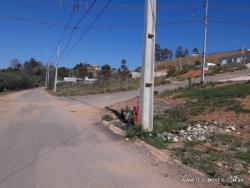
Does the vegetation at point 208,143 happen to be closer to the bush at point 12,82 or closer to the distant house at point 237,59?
the bush at point 12,82

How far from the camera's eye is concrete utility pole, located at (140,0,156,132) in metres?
13.6

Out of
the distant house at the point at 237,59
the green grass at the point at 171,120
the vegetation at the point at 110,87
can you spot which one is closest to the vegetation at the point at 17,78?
the vegetation at the point at 110,87

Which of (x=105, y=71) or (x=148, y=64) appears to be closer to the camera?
(x=148, y=64)

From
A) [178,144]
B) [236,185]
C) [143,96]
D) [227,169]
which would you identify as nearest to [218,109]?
[143,96]

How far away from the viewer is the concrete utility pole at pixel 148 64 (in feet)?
44.7

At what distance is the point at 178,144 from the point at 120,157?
208 centimetres

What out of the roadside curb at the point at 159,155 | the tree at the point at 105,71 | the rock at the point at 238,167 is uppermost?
the tree at the point at 105,71

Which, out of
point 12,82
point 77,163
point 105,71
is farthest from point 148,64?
point 105,71

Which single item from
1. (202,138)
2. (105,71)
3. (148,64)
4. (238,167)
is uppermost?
(105,71)

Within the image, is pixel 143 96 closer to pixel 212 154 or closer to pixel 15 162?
pixel 212 154

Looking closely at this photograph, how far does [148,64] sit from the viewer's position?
13750mm

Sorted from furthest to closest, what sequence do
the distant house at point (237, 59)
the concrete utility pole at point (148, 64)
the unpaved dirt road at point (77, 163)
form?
the distant house at point (237, 59), the concrete utility pole at point (148, 64), the unpaved dirt road at point (77, 163)

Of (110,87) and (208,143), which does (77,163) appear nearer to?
(208,143)

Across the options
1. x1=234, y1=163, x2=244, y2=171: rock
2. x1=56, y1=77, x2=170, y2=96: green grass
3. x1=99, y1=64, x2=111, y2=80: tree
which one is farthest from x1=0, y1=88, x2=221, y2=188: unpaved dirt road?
x1=99, y1=64, x2=111, y2=80: tree
